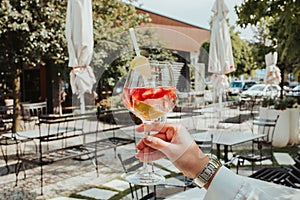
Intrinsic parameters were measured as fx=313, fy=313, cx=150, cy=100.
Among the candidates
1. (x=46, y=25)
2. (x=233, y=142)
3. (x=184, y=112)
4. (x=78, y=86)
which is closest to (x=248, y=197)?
(x=184, y=112)

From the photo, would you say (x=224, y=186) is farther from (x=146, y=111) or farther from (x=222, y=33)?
(x=222, y=33)

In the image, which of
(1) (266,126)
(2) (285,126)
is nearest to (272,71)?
(2) (285,126)

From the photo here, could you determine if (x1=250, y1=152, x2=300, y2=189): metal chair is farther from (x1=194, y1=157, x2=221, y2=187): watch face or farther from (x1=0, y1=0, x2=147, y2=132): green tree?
(x1=0, y1=0, x2=147, y2=132): green tree

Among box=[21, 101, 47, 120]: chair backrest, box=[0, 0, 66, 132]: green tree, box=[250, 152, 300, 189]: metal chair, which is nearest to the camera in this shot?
box=[250, 152, 300, 189]: metal chair

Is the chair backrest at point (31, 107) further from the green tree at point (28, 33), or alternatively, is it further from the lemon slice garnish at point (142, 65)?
the lemon slice garnish at point (142, 65)

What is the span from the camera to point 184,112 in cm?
70

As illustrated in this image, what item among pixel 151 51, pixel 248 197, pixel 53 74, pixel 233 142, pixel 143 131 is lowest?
pixel 233 142

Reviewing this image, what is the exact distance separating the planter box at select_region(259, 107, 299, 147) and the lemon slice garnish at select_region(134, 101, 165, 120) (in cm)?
559

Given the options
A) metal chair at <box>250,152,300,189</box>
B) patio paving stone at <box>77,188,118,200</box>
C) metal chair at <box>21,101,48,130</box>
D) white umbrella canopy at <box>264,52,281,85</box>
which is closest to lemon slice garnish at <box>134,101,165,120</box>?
metal chair at <box>250,152,300,189</box>

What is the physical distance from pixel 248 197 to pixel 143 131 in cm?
26

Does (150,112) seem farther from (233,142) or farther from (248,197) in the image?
(233,142)

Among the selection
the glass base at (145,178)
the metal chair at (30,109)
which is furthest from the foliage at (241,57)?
the glass base at (145,178)

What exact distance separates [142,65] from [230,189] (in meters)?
0.32

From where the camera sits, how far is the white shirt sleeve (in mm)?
649
